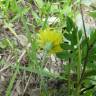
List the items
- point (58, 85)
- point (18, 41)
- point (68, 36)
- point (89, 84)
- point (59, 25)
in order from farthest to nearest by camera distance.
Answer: point (59, 25) → point (18, 41) → point (58, 85) → point (89, 84) → point (68, 36)

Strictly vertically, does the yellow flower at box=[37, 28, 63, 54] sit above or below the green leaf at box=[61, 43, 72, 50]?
above

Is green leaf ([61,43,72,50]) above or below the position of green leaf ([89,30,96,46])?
below

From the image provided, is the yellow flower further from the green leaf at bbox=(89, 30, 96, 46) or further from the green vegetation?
the green leaf at bbox=(89, 30, 96, 46)

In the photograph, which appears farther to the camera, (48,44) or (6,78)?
(6,78)

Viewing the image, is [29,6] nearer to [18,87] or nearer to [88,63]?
[18,87]

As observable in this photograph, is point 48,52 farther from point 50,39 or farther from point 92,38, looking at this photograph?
point 92,38

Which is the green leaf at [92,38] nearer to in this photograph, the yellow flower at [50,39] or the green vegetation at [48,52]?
the green vegetation at [48,52]

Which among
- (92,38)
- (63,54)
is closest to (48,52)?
(63,54)

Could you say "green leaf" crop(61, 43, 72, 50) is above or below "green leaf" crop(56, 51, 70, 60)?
above

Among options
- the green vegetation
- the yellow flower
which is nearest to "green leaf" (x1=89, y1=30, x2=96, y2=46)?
the green vegetation

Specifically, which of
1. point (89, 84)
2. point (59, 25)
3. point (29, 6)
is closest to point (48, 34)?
point (89, 84)

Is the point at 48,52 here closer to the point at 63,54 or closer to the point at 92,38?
the point at 63,54
